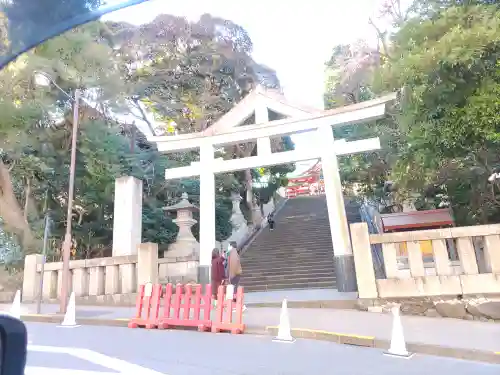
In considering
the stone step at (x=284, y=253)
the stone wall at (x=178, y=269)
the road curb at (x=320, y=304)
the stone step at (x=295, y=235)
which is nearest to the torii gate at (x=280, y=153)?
the road curb at (x=320, y=304)

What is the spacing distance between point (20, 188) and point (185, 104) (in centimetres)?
1022

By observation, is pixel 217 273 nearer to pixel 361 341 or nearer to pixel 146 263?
pixel 146 263

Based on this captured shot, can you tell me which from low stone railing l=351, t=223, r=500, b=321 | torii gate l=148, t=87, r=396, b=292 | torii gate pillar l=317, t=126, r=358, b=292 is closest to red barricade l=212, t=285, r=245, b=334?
low stone railing l=351, t=223, r=500, b=321

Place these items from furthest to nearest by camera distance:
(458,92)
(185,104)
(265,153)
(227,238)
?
(185,104), (227,238), (265,153), (458,92)

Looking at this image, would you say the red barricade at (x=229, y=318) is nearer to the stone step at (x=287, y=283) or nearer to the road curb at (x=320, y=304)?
the road curb at (x=320, y=304)

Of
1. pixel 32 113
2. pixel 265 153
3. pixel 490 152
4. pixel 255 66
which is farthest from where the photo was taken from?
pixel 255 66

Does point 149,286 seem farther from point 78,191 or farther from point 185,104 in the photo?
point 185,104

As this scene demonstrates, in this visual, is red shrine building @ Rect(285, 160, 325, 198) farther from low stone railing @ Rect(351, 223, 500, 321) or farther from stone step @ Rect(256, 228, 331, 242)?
low stone railing @ Rect(351, 223, 500, 321)

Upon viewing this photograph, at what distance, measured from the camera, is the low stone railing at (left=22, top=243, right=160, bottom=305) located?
11.6 metres

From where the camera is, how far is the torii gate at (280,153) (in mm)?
11422

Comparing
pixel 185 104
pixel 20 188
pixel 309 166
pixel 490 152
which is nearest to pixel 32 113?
pixel 20 188

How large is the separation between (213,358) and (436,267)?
19.5ft

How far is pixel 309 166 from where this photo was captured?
4747 centimetres

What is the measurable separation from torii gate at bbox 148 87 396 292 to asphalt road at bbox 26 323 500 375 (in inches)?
198
